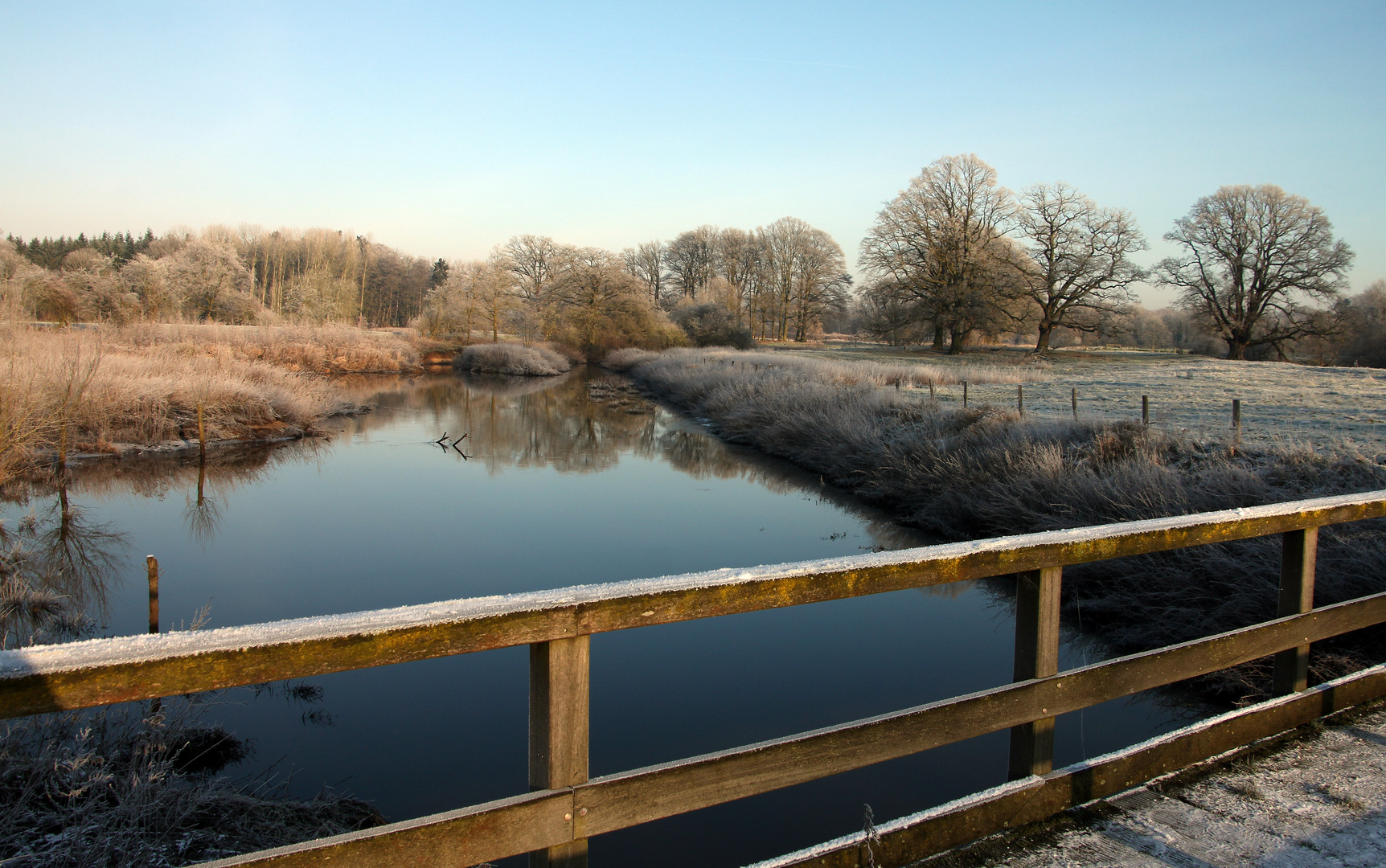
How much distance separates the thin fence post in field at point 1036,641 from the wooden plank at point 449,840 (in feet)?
4.30

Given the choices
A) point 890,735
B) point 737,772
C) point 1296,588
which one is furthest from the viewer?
point 1296,588

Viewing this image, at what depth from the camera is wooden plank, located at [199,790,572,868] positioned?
142 centimetres

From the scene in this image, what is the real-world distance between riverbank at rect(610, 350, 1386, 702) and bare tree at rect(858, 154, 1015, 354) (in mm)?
22237

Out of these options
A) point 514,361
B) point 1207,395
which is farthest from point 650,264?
point 1207,395

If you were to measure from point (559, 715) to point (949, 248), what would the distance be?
39.9 m

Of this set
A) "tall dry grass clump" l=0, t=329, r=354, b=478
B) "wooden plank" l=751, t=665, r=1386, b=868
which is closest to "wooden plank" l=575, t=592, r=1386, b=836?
"wooden plank" l=751, t=665, r=1386, b=868

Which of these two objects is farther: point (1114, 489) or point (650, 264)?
point (650, 264)

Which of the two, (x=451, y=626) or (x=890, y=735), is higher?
(x=451, y=626)

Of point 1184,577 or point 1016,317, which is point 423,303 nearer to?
point 1016,317

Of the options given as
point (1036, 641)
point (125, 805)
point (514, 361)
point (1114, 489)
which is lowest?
point (125, 805)

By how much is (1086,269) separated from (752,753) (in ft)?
131

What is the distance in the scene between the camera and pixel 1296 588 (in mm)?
2889

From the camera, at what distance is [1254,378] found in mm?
22562

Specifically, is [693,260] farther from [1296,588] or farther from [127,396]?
[1296,588]
